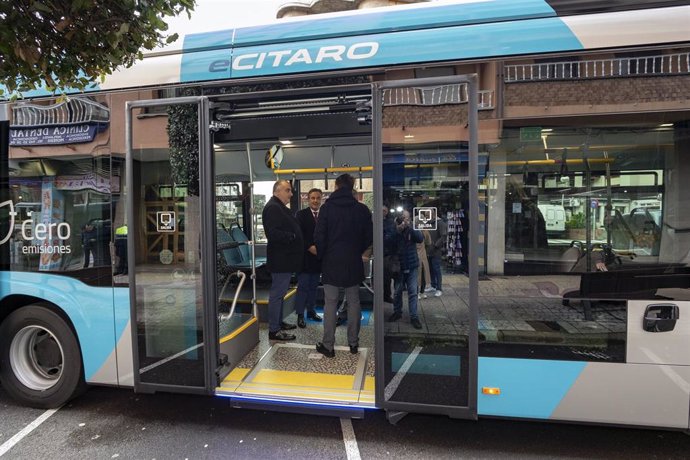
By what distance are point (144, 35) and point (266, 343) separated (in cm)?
317

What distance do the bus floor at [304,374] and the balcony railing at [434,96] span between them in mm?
2178

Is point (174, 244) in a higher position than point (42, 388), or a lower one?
higher

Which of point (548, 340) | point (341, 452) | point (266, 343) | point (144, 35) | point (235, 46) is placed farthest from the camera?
point (266, 343)

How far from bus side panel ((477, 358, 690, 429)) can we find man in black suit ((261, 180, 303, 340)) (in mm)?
2468

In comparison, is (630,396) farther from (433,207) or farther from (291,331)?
(291,331)

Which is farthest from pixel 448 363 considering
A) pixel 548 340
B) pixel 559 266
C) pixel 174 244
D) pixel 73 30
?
pixel 73 30

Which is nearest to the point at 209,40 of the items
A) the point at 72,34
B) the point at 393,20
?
the point at 72,34

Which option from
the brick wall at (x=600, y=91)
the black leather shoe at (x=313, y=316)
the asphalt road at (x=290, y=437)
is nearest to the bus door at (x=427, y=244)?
the brick wall at (x=600, y=91)

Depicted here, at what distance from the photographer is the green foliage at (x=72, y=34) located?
6.31 feet

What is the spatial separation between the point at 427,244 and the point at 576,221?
3.28 ft

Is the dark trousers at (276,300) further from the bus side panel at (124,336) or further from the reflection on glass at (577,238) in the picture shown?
the reflection on glass at (577,238)

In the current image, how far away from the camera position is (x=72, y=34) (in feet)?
6.86

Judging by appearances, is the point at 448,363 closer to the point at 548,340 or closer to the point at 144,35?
the point at 548,340

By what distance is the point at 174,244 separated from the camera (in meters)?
3.07
